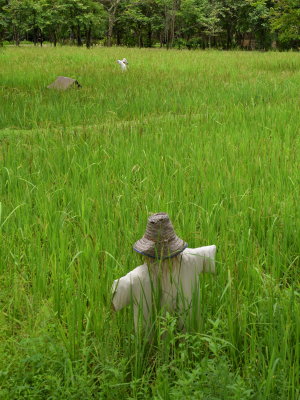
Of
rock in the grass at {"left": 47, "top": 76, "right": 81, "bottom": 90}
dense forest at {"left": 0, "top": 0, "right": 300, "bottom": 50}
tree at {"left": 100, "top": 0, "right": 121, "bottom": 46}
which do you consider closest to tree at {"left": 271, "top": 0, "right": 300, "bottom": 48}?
rock in the grass at {"left": 47, "top": 76, "right": 81, "bottom": 90}

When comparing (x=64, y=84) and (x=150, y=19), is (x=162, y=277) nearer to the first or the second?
(x=64, y=84)

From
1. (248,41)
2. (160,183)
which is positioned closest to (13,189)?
(160,183)

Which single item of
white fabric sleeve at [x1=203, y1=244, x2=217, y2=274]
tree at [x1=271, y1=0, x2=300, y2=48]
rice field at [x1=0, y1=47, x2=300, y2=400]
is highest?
tree at [x1=271, y1=0, x2=300, y2=48]

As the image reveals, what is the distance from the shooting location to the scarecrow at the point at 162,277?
1981 millimetres

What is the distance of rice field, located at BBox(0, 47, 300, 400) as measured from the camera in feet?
6.06

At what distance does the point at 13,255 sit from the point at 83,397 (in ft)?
3.80

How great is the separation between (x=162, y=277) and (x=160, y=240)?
0.17m

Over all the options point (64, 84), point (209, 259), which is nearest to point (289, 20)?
point (64, 84)

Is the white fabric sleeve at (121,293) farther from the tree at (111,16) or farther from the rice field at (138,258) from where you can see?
the tree at (111,16)

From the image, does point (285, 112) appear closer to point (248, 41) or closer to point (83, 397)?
point (83, 397)

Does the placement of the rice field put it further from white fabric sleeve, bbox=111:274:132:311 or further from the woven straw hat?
the woven straw hat

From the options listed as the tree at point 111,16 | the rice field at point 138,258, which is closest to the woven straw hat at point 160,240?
the rice field at point 138,258

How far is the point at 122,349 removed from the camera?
6.77 feet

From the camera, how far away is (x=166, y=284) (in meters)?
2.06
